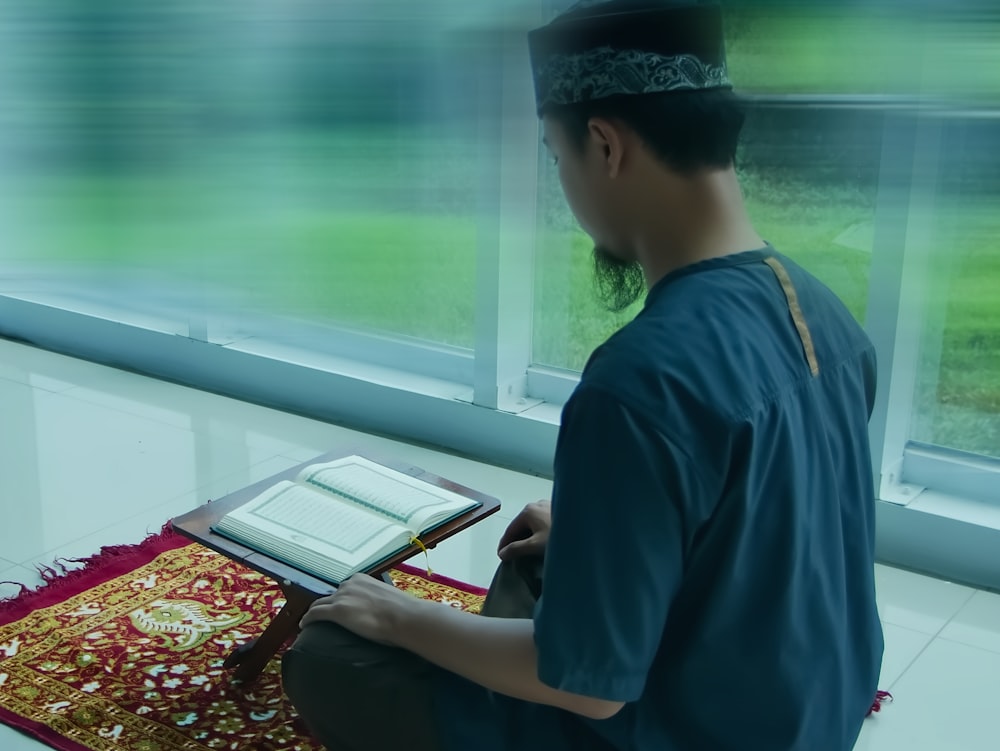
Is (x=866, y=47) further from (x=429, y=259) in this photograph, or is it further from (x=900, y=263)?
(x=429, y=259)

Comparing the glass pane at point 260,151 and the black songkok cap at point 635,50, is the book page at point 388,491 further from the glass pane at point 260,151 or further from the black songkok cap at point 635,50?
the glass pane at point 260,151

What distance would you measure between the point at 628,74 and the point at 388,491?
37.9 inches

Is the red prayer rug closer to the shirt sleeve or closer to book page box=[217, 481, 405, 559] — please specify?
book page box=[217, 481, 405, 559]

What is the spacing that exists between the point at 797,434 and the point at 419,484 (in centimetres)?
94

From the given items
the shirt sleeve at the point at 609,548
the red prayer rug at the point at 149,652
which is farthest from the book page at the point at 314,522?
the shirt sleeve at the point at 609,548

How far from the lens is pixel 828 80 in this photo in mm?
2449

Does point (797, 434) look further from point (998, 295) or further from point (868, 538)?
point (998, 295)

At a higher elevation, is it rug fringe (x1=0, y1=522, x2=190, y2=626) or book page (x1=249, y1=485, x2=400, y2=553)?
book page (x1=249, y1=485, x2=400, y2=553)

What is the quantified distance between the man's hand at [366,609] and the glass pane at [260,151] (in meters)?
1.76

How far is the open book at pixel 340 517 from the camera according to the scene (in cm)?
169

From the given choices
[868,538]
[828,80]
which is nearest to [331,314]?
[828,80]

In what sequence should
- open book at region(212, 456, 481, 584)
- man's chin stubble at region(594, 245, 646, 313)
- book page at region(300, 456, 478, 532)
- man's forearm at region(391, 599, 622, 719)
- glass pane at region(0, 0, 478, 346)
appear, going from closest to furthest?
A: man's forearm at region(391, 599, 622, 719), man's chin stubble at region(594, 245, 646, 313), open book at region(212, 456, 481, 584), book page at region(300, 456, 478, 532), glass pane at region(0, 0, 478, 346)

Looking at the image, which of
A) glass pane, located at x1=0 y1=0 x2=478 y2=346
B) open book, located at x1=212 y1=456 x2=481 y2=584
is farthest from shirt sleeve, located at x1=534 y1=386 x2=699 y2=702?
glass pane, located at x1=0 y1=0 x2=478 y2=346

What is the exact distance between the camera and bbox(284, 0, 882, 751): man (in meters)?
1.01
